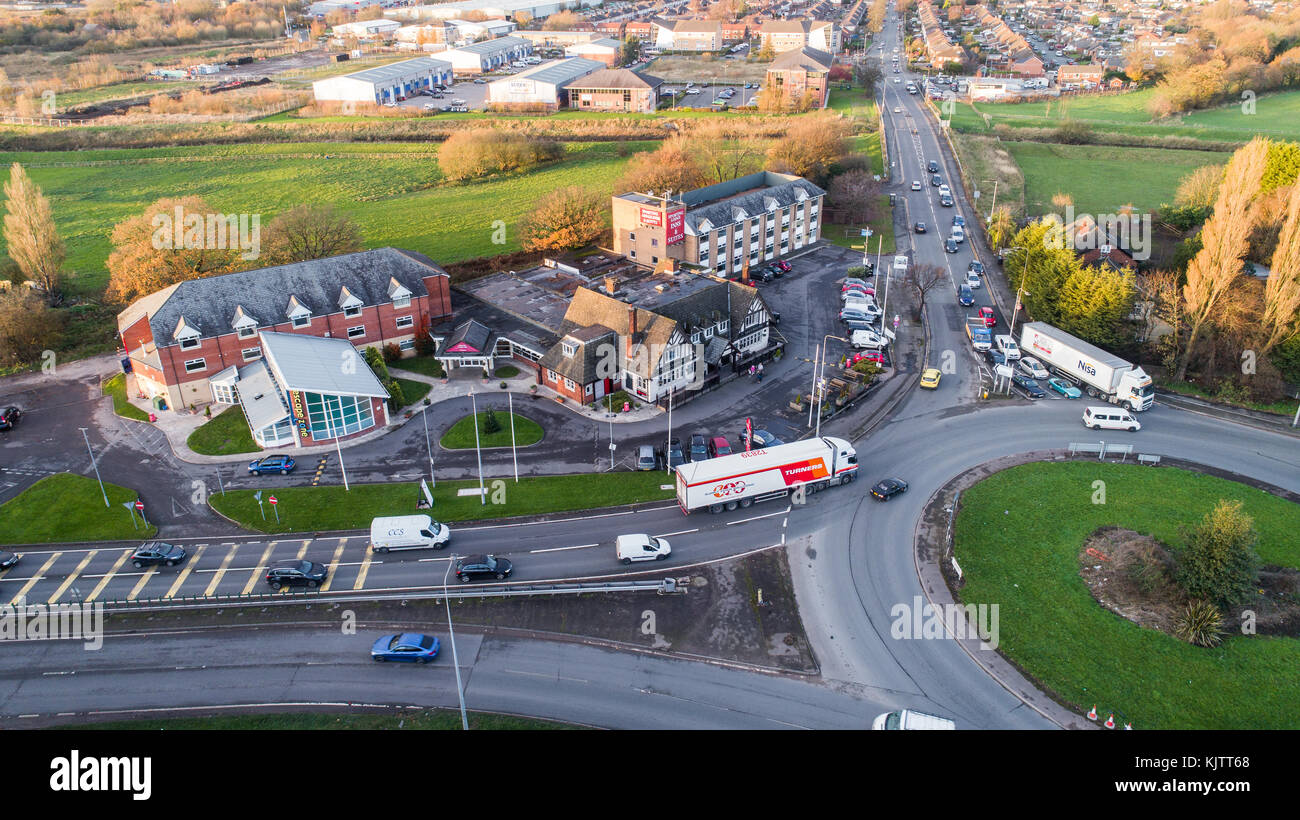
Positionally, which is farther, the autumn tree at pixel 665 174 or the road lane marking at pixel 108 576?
the autumn tree at pixel 665 174

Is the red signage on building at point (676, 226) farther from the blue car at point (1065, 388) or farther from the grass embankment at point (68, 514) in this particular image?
the grass embankment at point (68, 514)

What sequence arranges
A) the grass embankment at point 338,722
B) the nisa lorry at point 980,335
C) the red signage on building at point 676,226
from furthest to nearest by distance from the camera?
the red signage on building at point 676,226 < the nisa lorry at point 980,335 < the grass embankment at point 338,722

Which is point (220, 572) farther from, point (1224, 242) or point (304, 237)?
point (1224, 242)

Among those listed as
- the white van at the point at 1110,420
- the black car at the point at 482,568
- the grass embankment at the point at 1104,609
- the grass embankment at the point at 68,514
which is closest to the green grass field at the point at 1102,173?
the white van at the point at 1110,420

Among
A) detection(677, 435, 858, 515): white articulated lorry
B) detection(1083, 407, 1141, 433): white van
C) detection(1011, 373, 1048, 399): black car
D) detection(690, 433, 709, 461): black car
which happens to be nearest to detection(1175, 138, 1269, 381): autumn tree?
detection(1083, 407, 1141, 433): white van

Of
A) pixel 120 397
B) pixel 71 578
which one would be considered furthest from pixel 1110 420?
pixel 120 397

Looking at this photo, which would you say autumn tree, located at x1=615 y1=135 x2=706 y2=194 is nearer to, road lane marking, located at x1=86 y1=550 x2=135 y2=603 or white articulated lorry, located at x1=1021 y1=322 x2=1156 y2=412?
white articulated lorry, located at x1=1021 y1=322 x2=1156 y2=412
